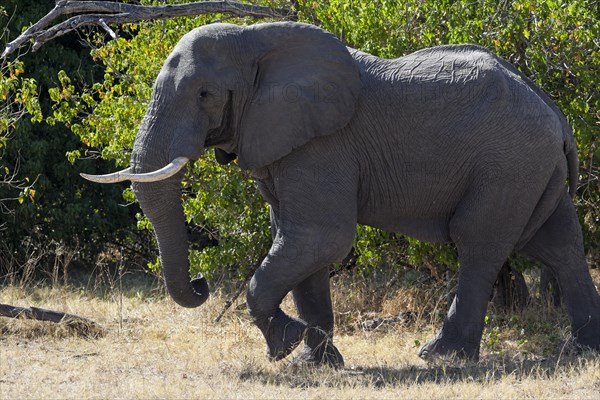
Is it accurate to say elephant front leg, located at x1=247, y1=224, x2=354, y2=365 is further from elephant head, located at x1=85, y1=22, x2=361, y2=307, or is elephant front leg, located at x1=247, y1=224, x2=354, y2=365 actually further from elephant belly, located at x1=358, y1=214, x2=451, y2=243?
elephant belly, located at x1=358, y1=214, x2=451, y2=243

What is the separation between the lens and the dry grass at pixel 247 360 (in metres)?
6.99

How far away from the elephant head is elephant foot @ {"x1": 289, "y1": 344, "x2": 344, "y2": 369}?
2.76ft

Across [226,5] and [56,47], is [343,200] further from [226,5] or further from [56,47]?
[56,47]

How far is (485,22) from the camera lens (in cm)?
909

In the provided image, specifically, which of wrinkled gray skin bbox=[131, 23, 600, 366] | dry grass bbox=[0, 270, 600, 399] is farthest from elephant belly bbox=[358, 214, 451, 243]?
dry grass bbox=[0, 270, 600, 399]

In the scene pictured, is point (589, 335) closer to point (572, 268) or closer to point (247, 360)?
point (572, 268)

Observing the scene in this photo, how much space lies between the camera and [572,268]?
8.30 meters

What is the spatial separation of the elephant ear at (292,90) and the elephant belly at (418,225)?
2.89ft

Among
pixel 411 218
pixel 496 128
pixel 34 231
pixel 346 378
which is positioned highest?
pixel 496 128

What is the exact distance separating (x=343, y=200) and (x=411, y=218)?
2.48 feet

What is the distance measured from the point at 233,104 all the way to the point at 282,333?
1584 millimetres

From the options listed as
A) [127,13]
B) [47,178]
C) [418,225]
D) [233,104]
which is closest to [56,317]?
[233,104]

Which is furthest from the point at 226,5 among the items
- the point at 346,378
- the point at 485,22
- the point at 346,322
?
the point at 346,378

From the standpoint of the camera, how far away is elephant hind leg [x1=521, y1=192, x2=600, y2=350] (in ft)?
27.1
